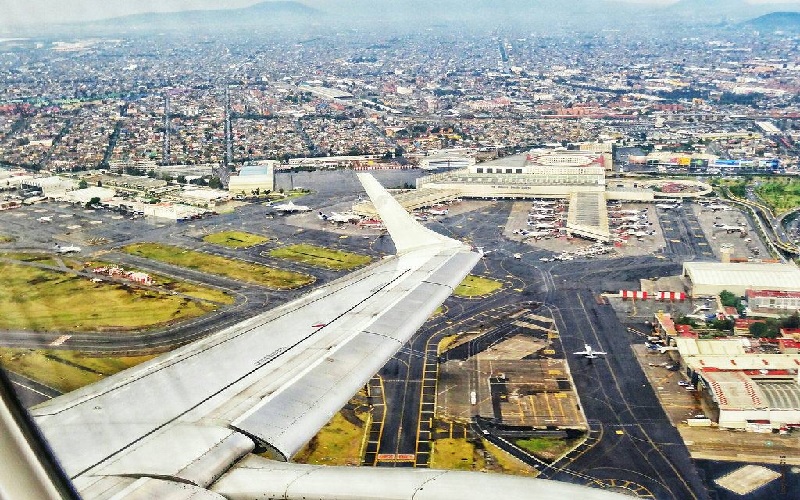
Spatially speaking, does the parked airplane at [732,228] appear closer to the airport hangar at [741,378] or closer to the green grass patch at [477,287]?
the green grass patch at [477,287]

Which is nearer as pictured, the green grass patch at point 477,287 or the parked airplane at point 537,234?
the green grass patch at point 477,287

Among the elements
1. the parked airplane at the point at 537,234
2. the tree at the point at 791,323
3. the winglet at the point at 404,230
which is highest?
the winglet at the point at 404,230

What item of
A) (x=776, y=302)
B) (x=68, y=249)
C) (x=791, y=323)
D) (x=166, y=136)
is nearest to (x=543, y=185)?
(x=776, y=302)

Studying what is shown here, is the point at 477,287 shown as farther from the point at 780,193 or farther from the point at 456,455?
the point at 780,193

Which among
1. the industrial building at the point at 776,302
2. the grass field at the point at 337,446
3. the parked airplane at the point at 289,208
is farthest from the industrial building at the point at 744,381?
the parked airplane at the point at 289,208

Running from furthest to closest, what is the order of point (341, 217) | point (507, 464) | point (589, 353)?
1. point (341, 217)
2. point (589, 353)
3. point (507, 464)

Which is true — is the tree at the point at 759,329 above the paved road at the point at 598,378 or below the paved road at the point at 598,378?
above

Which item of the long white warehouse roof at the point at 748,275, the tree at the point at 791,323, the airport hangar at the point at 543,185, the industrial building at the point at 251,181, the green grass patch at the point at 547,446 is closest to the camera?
the green grass patch at the point at 547,446
